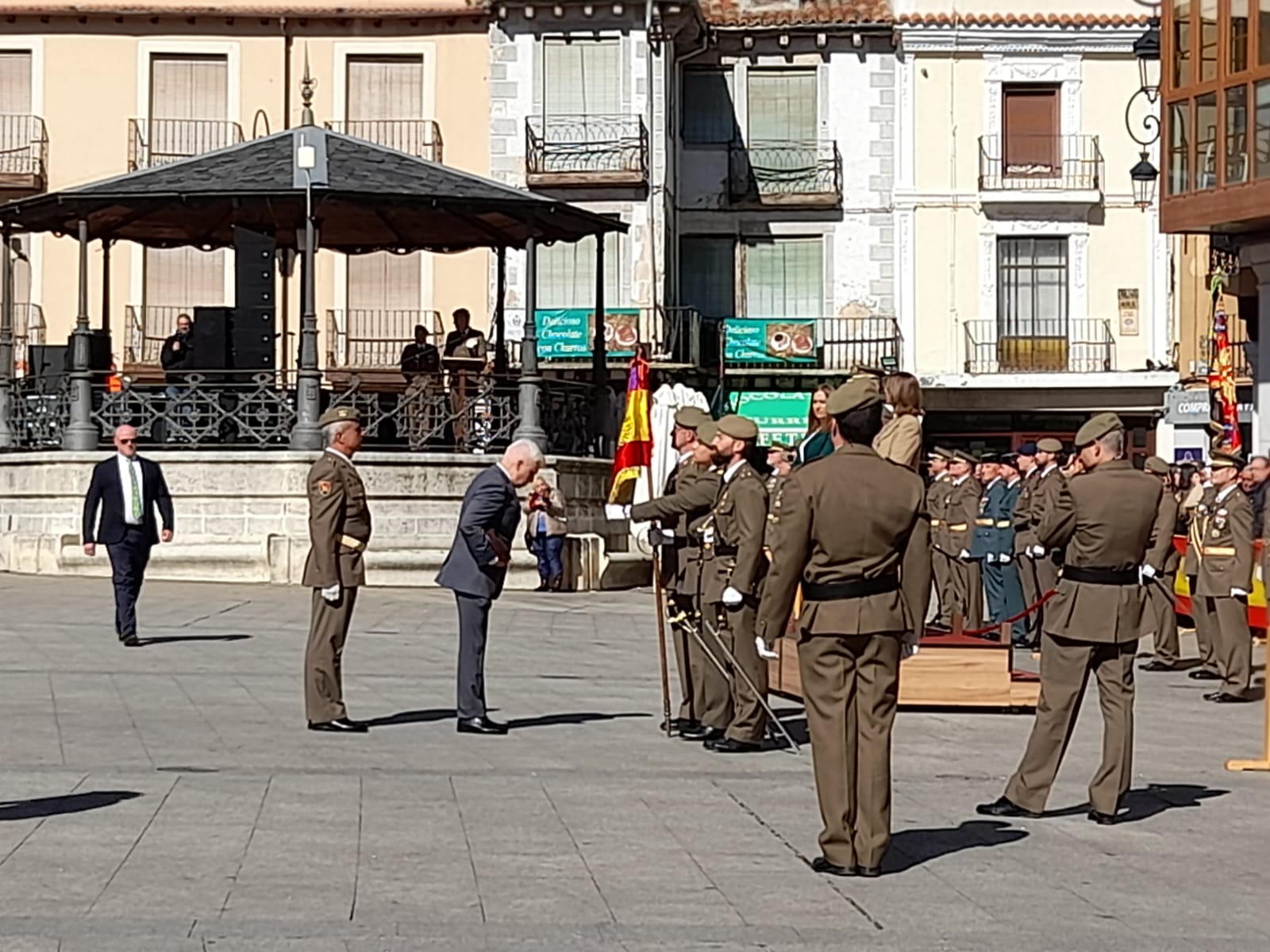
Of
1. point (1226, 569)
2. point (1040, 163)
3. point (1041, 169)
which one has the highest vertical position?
point (1040, 163)

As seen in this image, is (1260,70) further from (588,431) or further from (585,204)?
(585,204)

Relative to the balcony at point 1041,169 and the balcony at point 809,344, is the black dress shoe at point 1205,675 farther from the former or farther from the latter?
the balcony at point 1041,169

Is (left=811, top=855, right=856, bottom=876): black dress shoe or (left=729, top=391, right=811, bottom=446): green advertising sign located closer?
(left=811, top=855, right=856, bottom=876): black dress shoe

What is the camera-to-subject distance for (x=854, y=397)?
8.81 m

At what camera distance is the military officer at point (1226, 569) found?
16.5 meters

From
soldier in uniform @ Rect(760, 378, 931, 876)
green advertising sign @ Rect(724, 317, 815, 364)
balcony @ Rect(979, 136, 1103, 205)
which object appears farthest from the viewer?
balcony @ Rect(979, 136, 1103, 205)

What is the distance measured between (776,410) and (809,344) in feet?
4.62

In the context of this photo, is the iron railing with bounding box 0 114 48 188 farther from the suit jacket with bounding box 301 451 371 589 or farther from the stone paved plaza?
the suit jacket with bounding box 301 451 371 589

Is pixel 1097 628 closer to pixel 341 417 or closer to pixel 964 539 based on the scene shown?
pixel 341 417

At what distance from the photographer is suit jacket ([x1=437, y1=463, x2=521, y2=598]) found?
499 inches

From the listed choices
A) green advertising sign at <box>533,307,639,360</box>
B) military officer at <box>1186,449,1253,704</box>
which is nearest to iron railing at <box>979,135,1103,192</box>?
green advertising sign at <box>533,307,639,360</box>

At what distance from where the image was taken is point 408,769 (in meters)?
11.4

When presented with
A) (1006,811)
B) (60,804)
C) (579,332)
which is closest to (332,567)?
(60,804)

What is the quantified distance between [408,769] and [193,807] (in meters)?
1.64
